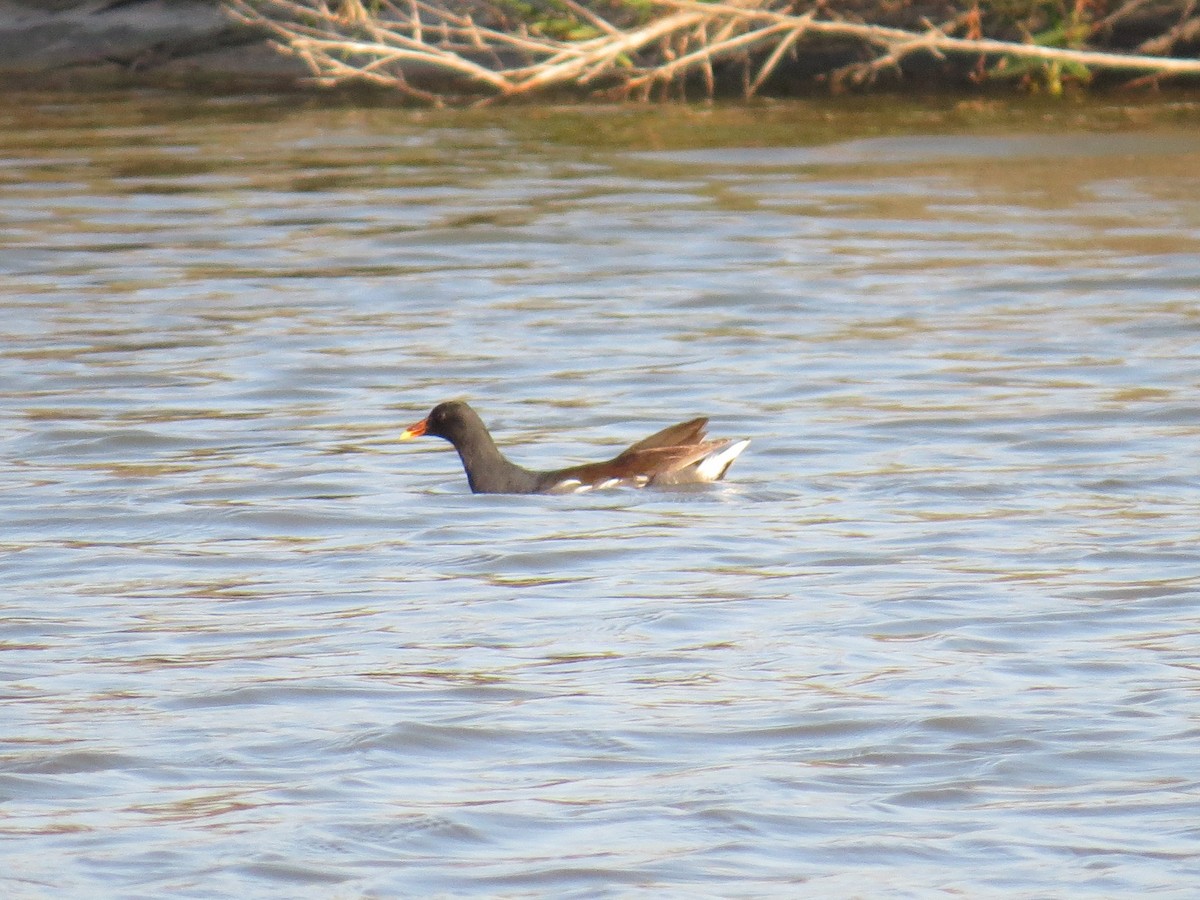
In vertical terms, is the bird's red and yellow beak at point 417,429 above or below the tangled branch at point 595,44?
below

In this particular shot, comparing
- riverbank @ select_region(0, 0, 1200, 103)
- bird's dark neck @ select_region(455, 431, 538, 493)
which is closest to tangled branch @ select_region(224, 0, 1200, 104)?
riverbank @ select_region(0, 0, 1200, 103)

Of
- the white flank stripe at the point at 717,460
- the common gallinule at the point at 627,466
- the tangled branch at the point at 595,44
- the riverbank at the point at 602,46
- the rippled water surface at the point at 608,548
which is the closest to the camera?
the rippled water surface at the point at 608,548

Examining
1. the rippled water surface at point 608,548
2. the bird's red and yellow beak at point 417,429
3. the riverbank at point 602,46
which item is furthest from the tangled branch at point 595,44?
the bird's red and yellow beak at point 417,429

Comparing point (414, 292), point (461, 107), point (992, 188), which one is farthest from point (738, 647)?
point (461, 107)

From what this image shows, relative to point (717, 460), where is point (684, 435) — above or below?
above

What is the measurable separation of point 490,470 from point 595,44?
10991mm

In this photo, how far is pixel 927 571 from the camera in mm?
8500

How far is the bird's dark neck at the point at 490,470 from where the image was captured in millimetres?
10211

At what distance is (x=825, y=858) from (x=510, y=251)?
486 inches

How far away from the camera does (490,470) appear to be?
1029cm

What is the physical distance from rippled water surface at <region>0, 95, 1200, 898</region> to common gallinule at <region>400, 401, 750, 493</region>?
0.10 metres

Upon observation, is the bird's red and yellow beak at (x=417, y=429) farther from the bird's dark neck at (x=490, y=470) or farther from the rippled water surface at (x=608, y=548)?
the bird's dark neck at (x=490, y=470)

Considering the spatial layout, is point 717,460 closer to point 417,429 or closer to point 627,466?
point 627,466

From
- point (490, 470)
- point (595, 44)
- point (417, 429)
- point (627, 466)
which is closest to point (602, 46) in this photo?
point (595, 44)
